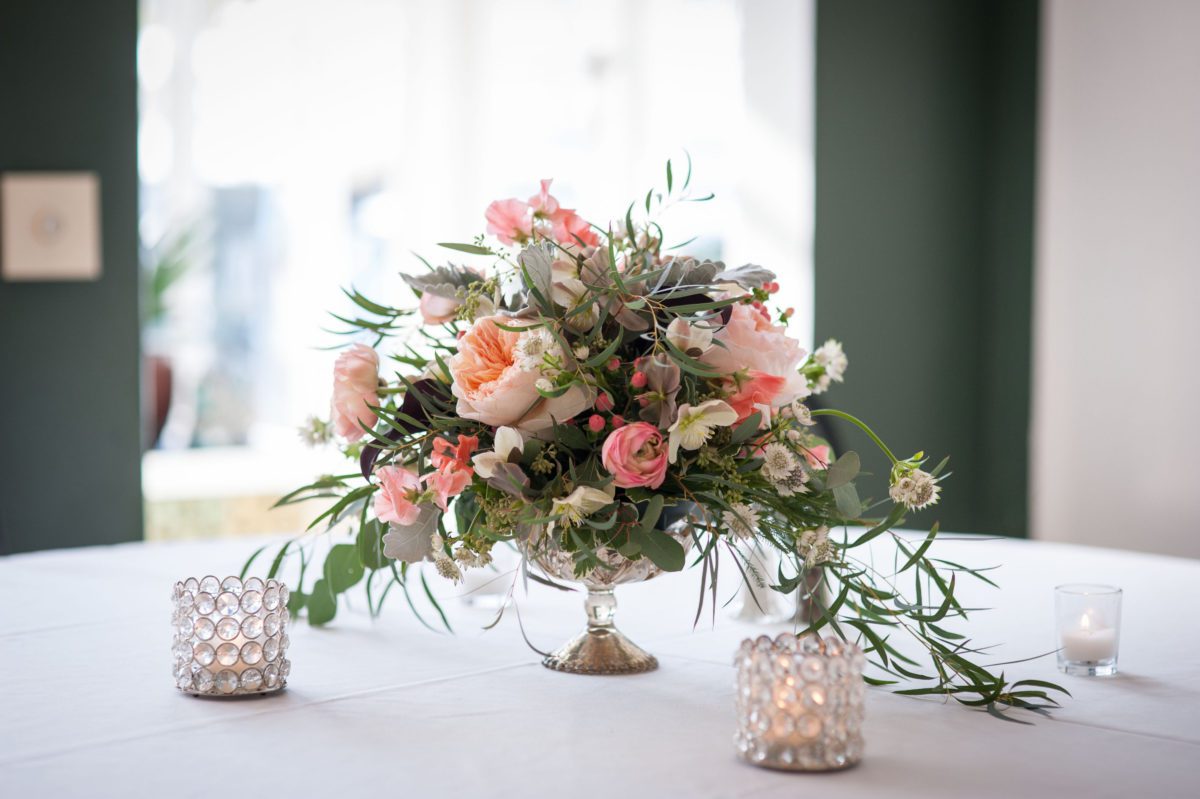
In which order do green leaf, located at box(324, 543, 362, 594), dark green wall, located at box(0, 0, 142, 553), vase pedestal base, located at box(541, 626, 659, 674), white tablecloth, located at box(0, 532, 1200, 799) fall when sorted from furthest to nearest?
dark green wall, located at box(0, 0, 142, 553) → green leaf, located at box(324, 543, 362, 594) → vase pedestal base, located at box(541, 626, 659, 674) → white tablecloth, located at box(0, 532, 1200, 799)

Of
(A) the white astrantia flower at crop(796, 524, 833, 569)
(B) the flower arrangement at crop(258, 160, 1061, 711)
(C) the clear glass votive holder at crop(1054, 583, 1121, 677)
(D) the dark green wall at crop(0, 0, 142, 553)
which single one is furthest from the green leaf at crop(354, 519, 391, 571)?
(D) the dark green wall at crop(0, 0, 142, 553)

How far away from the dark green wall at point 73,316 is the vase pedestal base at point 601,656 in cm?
250

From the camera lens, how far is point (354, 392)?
1206 millimetres

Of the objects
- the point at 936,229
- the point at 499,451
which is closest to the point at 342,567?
the point at 499,451

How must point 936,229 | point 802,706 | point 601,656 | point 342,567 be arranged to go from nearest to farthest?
point 802,706 < point 601,656 < point 342,567 < point 936,229

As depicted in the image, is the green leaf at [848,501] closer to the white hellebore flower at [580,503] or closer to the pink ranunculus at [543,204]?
the white hellebore flower at [580,503]

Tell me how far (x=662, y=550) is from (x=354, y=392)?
0.35 metres

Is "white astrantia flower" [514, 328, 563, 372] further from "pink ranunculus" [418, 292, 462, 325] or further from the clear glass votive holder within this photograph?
the clear glass votive holder

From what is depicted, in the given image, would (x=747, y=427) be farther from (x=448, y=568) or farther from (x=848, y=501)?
(x=448, y=568)

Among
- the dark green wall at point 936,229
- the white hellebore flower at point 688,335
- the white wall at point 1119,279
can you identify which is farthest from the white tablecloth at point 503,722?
the dark green wall at point 936,229

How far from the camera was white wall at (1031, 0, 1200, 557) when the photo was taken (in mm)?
3969

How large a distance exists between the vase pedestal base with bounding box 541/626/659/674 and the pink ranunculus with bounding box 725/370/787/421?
0.30 meters

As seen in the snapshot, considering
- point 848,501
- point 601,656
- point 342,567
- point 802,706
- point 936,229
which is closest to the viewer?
point 802,706

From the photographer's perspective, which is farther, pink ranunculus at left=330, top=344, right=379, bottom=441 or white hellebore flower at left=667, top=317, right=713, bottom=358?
pink ranunculus at left=330, top=344, right=379, bottom=441
